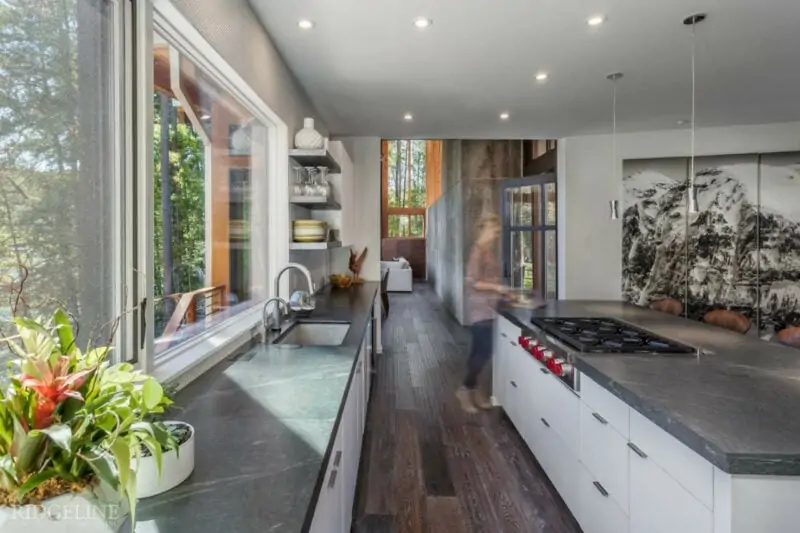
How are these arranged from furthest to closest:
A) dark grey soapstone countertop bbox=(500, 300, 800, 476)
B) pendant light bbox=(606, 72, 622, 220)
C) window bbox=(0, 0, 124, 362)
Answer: pendant light bbox=(606, 72, 622, 220) < dark grey soapstone countertop bbox=(500, 300, 800, 476) < window bbox=(0, 0, 124, 362)

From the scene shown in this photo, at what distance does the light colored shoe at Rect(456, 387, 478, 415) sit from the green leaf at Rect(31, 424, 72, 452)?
342cm

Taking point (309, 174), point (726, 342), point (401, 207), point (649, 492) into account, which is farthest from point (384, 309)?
point (401, 207)

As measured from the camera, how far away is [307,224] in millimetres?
3469

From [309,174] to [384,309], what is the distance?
5053mm

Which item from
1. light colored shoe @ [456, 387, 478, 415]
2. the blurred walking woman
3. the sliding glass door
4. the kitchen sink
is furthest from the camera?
the blurred walking woman

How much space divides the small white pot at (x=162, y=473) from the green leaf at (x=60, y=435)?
311 millimetres

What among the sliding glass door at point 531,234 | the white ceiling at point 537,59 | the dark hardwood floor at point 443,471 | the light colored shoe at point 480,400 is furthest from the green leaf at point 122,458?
the sliding glass door at point 531,234

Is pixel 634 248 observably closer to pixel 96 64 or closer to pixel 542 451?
pixel 542 451

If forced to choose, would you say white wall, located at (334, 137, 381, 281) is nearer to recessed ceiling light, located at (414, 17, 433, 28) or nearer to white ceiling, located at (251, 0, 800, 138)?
white ceiling, located at (251, 0, 800, 138)

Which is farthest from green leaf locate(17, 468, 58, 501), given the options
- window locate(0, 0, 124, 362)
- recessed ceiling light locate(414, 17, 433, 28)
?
recessed ceiling light locate(414, 17, 433, 28)

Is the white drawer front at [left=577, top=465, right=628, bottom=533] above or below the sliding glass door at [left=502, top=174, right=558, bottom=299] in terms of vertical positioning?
below

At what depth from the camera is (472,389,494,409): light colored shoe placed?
3.95 m

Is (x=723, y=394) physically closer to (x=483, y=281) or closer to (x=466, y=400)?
(x=466, y=400)

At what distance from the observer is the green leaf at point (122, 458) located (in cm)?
68
